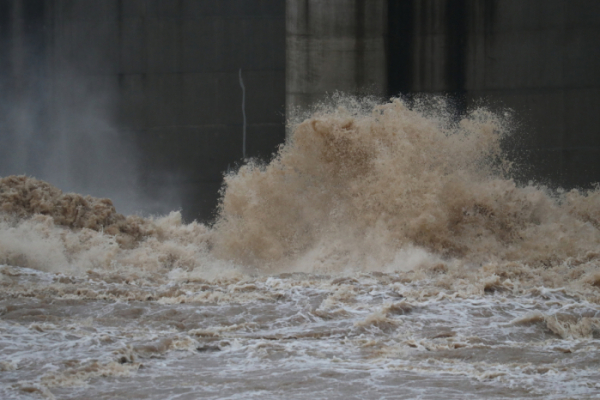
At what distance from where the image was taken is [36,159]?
11.7 m

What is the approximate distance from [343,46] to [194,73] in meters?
2.48

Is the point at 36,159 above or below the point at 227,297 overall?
above

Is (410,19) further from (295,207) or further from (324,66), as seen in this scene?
(295,207)

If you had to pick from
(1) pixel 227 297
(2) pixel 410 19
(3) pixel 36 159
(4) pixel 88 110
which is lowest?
(1) pixel 227 297

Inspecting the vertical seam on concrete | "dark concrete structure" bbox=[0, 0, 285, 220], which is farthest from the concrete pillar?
"dark concrete structure" bbox=[0, 0, 285, 220]

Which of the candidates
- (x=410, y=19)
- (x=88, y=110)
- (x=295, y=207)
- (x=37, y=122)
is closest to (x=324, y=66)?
(x=410, y=19)

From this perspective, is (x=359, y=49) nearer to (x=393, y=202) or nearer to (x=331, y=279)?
(x=393, y=202)

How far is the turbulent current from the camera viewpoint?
5328 millimetres

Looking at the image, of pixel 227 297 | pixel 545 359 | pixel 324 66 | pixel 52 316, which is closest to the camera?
pixel 545 359

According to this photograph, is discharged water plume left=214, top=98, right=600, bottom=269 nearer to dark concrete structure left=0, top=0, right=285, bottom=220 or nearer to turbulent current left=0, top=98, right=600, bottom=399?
turbulent current left=0, top=98, right=600, bottom=399

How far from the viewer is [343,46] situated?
37.0 ft

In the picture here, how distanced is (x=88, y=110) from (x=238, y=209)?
3.26 meters

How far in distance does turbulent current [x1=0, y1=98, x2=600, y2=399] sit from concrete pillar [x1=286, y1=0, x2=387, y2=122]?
0.39 m

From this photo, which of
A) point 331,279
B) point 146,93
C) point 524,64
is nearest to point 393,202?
point 331,279
